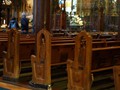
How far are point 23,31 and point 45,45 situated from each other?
805cm

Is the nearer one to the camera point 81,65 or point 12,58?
point 81,65

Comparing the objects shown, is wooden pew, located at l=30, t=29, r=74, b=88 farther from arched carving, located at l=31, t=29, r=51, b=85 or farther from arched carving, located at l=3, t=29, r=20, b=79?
arched carving, located at l=3, t=29, r=20, b=79

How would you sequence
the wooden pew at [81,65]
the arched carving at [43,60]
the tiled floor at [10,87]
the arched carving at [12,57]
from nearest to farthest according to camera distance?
the wooden pew at [81,65]
the arched carving at [43,60]
the tiled floor at [10,87]
the arched carving at [12,57]

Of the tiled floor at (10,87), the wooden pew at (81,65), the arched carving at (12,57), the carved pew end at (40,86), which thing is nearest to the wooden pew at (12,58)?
the arched carving at (12,57)

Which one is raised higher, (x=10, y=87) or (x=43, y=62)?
(x=43, y=62)

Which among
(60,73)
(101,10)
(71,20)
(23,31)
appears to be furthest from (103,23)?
(60,73)

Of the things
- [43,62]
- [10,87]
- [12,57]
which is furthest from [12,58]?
[43,62]

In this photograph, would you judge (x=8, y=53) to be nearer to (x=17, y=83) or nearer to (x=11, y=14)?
(x=17, y=83)

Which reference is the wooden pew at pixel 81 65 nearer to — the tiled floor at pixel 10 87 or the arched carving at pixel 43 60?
the arched carving at pixel 43 60

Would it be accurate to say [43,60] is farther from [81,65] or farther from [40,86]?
[81,65]

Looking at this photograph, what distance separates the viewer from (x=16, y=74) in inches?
268

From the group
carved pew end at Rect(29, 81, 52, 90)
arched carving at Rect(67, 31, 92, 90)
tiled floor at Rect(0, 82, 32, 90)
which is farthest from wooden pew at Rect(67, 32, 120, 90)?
tiled floor at Rect(0, 82, 32, 90)

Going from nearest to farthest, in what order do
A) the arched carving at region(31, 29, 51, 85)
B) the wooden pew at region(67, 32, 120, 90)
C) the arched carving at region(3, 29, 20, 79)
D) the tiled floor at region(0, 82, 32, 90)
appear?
the wooden pew at region(67, 32, 120, 90) < the arched carving at region(31, 29, 51, 85) < the tiled floor at region(0, 82, 32, 90) < the arched carving at region(3, 29, 20, 79)

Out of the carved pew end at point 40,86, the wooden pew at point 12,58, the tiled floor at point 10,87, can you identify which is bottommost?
the tiled floor at point 10,87
